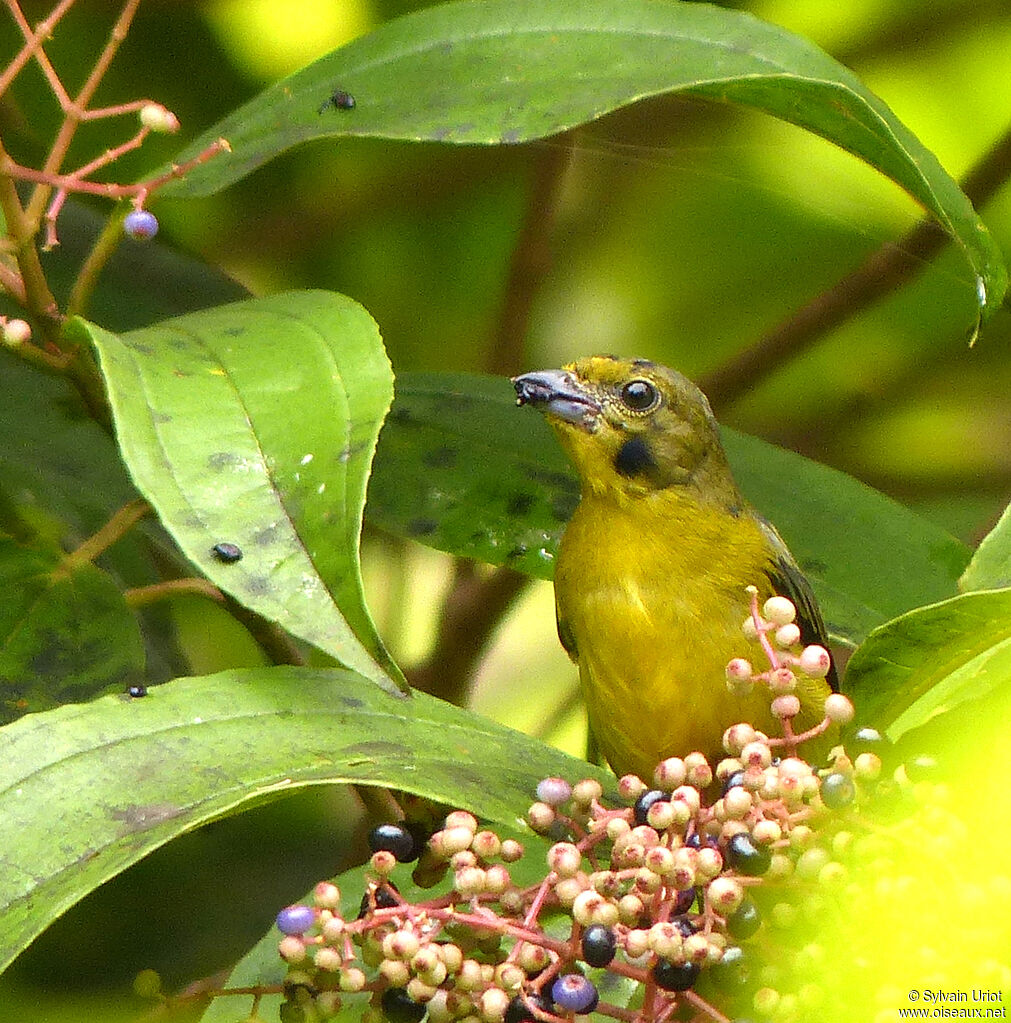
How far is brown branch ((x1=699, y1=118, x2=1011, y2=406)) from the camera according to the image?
2779 mm

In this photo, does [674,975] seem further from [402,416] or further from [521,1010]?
[402,416]

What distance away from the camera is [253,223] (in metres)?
3.27

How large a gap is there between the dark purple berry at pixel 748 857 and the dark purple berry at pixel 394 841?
36cm

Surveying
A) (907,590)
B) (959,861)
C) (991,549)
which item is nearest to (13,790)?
(959,861)

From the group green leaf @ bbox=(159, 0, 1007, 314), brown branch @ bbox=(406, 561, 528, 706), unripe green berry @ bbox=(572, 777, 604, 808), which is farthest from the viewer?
brown branch @ bbox=(406, 561, 528, 706)

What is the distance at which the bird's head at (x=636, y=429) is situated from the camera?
237 centimetres

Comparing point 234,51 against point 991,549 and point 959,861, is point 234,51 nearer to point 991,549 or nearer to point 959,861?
point 991,549

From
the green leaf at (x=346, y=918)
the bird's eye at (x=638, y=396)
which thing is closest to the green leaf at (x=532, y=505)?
the bird's eye at (x=638, y=396)

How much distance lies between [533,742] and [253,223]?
1.82 meters

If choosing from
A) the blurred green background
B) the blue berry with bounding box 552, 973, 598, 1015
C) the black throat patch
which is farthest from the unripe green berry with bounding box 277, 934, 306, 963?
the blurred green background

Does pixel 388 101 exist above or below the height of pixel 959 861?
above

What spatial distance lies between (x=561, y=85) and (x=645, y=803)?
919 mm

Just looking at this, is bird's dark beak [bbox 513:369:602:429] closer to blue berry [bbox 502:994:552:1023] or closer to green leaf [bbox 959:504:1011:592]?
green leaf [bbox 959:504:1011:592]

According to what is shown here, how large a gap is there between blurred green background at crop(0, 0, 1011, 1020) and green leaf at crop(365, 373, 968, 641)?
0.67 m
